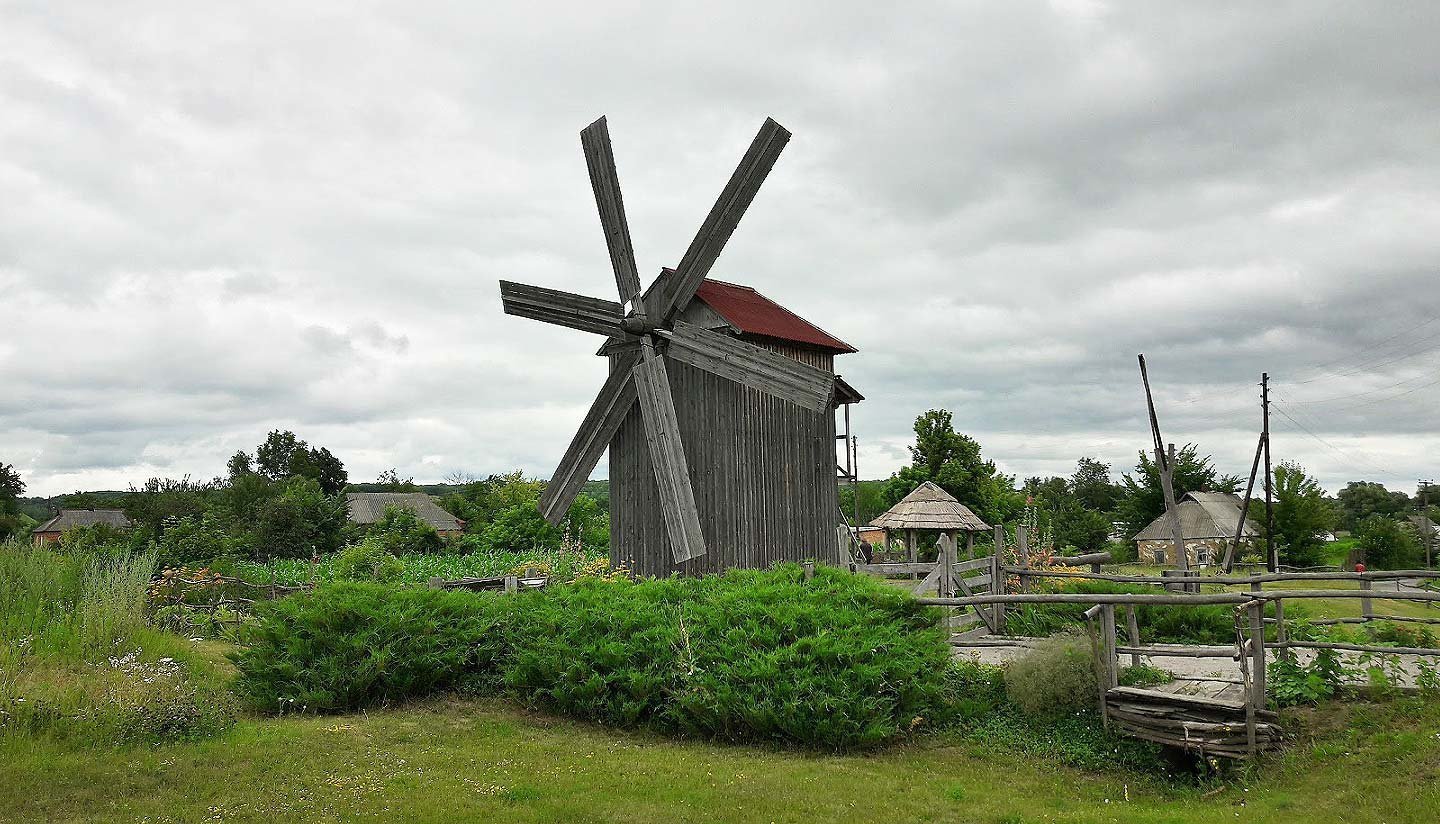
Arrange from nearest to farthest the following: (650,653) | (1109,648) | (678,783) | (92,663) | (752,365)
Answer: (678,783) < (1109,648) < (92,663) < (650,653) < (752,365)

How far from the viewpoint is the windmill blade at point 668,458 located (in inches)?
513

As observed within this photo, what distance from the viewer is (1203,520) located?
140ft

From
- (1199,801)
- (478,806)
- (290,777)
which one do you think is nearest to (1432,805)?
(1199,801)

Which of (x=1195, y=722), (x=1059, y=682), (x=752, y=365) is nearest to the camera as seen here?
(x=1195, y=722)

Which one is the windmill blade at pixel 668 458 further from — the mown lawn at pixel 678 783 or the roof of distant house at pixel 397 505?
the roof of distant house at pixel 397 505

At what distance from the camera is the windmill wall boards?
13430mm

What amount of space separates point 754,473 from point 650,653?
4.52 m

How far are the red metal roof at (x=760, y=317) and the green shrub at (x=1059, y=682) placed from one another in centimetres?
683

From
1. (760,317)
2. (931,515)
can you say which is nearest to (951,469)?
(931,515)

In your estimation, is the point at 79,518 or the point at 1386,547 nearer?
the point at 1386,547

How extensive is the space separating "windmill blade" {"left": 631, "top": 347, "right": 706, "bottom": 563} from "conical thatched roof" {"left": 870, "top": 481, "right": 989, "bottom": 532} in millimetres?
6491

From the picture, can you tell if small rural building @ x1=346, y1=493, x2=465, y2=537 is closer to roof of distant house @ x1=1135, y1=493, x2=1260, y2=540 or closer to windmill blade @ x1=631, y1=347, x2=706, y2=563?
roof of distant house @ x1=1135, y1=493, x2=1260, y2=540

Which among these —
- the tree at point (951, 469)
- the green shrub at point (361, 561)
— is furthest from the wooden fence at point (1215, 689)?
the tree at point (951, 469)

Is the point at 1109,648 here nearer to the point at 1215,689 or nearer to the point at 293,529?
the point at 1215,689
